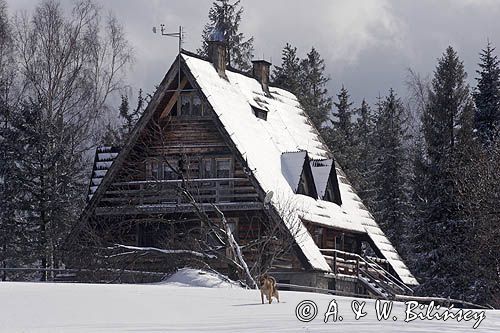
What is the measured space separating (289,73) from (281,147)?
20.8 meters

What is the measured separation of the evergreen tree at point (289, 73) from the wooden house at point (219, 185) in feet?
60.2

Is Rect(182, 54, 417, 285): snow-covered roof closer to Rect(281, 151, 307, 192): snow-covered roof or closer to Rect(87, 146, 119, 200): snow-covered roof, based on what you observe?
Rect(281, 151, 307, 192): snow-covered roof

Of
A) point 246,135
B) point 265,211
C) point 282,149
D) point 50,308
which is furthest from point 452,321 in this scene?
point 282,149

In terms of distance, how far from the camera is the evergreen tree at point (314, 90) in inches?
2366

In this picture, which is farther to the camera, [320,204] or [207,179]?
[320,204]

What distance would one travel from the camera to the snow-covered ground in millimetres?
15656

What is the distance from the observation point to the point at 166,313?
1777 cm

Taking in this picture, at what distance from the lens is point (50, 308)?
18.0 metres

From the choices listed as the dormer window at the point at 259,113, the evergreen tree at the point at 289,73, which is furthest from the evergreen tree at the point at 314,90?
the dormer window at the point at 259,113

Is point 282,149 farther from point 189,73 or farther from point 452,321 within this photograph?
point 452,321

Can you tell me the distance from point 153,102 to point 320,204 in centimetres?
789

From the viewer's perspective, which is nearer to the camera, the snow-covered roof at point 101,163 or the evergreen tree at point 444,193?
the snow-covered roof at point 101,163

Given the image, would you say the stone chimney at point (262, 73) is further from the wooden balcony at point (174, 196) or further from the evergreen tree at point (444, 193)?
the wooden balcony at point (174, 196)

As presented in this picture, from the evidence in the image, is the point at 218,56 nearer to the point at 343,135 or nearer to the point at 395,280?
the point at 395,280
